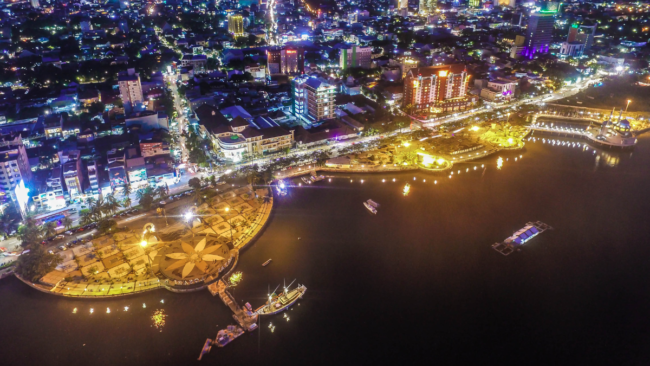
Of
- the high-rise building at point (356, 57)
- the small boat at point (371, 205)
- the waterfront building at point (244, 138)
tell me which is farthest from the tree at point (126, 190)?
the high-rise building at point (356, 57)

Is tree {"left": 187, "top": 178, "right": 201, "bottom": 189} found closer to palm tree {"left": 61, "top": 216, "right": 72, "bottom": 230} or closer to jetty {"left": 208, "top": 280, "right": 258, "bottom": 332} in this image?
palm tree {"left": 61, "top": 216, "right": 72, "bottom": 230}

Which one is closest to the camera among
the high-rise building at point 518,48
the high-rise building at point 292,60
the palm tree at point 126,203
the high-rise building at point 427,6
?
the palm tree at point 126,203

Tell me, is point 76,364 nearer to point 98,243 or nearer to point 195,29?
point 98,243

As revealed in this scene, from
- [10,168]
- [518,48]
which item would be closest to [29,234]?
[10,168]

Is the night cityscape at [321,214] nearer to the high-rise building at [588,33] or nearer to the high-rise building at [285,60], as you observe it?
the high-rise building at [285,60]

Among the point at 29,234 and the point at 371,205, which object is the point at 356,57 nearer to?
the point at 371,205

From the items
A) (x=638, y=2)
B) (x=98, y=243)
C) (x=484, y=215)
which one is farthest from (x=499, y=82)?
(x=638, y=2)
